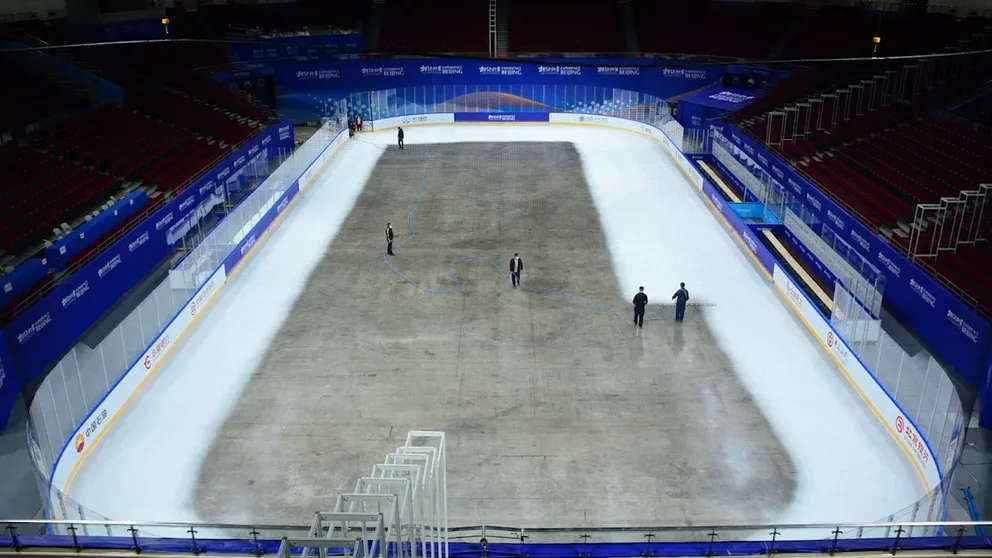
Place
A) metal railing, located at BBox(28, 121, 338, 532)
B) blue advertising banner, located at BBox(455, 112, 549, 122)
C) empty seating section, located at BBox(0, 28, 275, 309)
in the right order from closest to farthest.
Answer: metal railing, located at BBox(28, 121, 338, 532), empty seating section, located at BBox(0, 28, 275, 309), blue advertising banner, located at BBox(455, 112, 549, 122)

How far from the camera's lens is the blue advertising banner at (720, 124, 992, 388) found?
1416cm

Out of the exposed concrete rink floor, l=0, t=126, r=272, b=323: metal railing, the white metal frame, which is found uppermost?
the white metal frame

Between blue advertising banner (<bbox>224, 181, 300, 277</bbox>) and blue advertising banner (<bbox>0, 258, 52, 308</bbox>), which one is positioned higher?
blue advertising banner (<bbox>0, 258, 52, 308</bbox>)

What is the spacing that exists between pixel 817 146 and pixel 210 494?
71.5ft

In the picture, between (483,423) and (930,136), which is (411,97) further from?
(483,423)

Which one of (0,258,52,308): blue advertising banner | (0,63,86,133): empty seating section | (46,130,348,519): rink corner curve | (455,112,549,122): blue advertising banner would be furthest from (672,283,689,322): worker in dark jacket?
(455,112,549,122): blue advertising banner

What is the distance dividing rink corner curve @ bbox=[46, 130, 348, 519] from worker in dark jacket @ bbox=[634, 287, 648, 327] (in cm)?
956

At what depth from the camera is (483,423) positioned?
1351 cm

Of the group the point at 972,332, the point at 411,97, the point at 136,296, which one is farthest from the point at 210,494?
the point at 411,97

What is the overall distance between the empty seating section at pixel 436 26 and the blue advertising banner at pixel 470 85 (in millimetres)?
3855

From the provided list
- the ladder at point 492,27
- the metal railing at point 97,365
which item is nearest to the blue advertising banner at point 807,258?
the metal railing at point 97,365

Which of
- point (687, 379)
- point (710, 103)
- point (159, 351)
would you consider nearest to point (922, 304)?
point (687, 379)

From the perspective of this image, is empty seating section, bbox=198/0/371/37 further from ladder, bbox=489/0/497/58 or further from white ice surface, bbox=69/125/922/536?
white ice surface, bbox=69/125/922/536

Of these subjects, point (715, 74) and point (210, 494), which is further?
point (715, 74)
